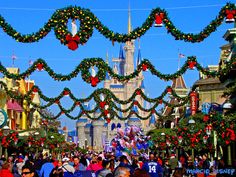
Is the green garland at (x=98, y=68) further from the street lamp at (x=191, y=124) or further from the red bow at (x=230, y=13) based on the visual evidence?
the street lamp at (x=191, y=124)

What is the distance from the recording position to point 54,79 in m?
28.1

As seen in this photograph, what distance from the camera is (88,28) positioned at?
697 inches

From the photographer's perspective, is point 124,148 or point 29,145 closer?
point 124,148

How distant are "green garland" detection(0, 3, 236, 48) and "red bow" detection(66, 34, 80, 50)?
0.07 m

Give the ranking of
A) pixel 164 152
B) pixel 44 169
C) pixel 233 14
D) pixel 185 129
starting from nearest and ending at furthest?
1. pixel 44 169
2. pixel 233 14
3. pixel 185 129
4. pixel 164 152

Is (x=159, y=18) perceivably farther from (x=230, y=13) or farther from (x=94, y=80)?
(x=94, y=80)

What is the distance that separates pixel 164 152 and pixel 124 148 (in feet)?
90.4

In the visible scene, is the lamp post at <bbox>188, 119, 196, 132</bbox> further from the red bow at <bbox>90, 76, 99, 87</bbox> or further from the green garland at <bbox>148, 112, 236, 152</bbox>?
the red bow at <bbox>90, 76, 99, 87</bbox>

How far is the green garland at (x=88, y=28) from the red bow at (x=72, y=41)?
0.22 ft

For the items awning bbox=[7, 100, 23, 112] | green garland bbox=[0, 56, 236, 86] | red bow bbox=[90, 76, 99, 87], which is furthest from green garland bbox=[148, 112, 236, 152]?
awning bbox=[7, 100, 23, 112]

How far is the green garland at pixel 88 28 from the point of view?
1761cm

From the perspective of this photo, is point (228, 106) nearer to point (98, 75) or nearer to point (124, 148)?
point (98, 75)

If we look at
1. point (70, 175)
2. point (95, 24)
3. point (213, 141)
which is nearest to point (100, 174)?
point (70, 175)

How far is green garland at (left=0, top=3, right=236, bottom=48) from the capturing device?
1761 cm
